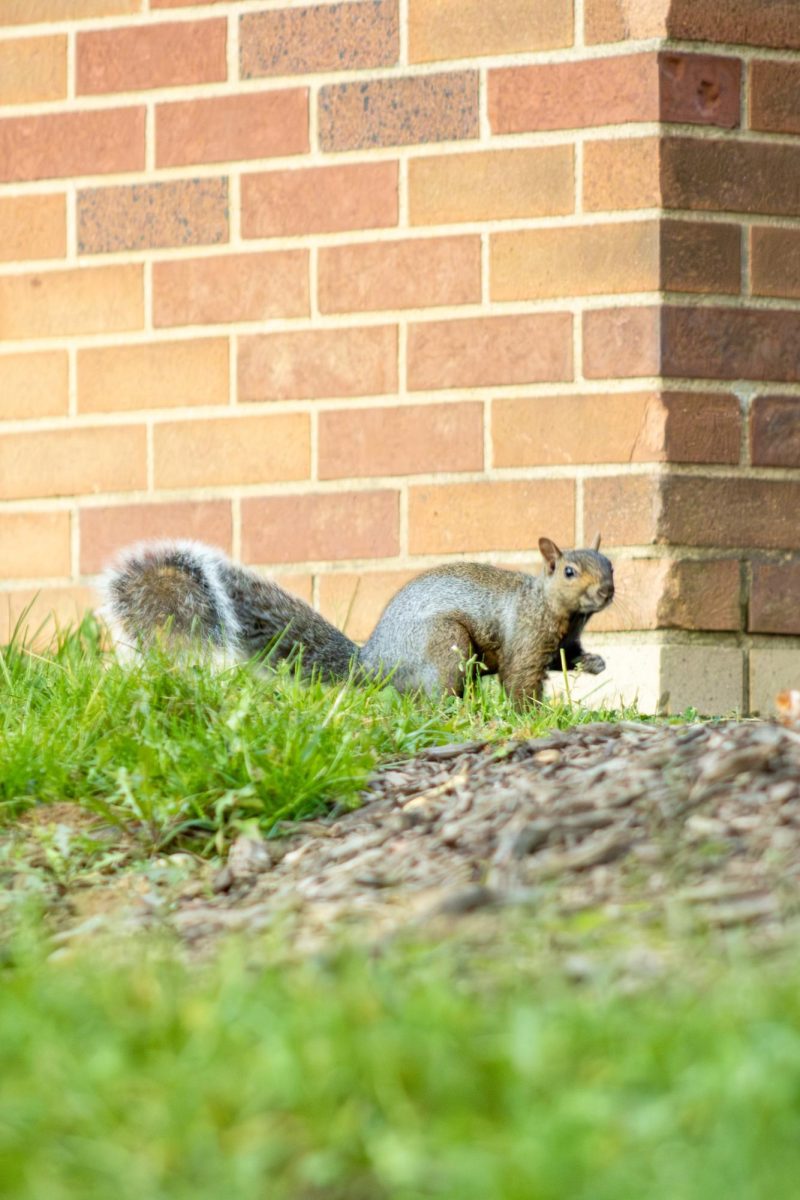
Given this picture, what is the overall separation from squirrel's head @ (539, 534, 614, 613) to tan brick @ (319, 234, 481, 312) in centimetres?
87

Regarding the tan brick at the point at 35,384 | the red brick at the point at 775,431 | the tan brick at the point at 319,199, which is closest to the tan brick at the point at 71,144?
the tan brick at the point at 319,199

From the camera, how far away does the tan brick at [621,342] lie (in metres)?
4.83

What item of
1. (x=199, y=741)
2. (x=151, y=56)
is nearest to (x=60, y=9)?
(x=151, y=56)

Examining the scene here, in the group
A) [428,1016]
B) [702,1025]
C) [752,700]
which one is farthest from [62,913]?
[752,700]

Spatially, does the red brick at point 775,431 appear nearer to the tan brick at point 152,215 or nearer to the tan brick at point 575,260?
the tan brick at point 575,260

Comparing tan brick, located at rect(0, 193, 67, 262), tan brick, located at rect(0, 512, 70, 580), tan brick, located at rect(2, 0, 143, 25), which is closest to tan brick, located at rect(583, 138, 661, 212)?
tan brick, located at rect(2, 0, 143, 25)

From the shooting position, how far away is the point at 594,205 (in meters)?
4.88

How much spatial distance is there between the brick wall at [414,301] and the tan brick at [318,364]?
1 centimetres

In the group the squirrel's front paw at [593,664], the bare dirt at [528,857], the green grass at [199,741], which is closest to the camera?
the bare dirt at [528,857]

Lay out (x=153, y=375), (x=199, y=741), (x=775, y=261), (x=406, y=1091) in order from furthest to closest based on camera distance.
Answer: (x=153, y=375) < (x=775, y=261) < (x=199, y=741) < (x=406, y=1091)

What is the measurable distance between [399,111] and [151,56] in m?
0.82

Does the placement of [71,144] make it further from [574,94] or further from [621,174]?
[621,174]

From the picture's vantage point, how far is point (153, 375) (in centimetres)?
528

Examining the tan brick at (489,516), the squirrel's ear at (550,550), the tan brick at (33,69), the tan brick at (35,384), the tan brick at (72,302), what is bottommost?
the squirrel's ear at (550,550)
